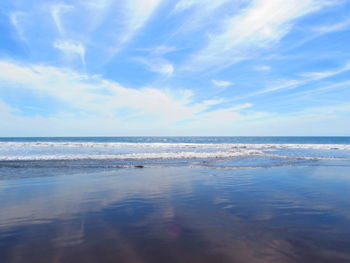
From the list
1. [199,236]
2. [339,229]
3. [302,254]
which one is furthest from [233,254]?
[339,229]

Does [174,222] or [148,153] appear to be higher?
[148,153]

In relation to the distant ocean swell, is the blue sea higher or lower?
lower

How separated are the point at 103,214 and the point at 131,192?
2.18 m

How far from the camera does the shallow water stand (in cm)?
362

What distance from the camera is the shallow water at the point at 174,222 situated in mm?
3625

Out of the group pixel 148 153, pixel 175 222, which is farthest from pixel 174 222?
pixel 148 153

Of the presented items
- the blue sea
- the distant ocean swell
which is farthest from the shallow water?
the distant ocean swell

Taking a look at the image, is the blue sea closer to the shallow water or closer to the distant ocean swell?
the shallow water

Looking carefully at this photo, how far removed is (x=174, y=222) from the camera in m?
4.97

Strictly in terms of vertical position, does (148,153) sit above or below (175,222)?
above

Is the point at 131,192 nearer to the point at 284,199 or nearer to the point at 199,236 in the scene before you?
the point at 199,236

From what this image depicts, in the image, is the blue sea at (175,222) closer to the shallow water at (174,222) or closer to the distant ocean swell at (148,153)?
the shallow water at (174,222)

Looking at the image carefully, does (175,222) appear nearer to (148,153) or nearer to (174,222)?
(174,222)

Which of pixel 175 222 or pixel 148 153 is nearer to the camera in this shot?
pixel 175 222
